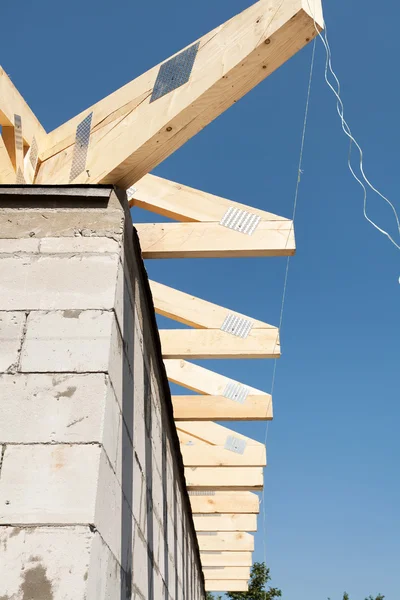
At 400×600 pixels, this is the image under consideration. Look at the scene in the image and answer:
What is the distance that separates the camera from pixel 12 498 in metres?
1.75

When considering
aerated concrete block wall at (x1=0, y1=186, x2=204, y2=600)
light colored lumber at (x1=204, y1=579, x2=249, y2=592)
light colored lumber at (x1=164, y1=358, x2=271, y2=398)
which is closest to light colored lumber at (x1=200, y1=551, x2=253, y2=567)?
light colored lumber at (x1=204, y1=579, x2=249, y2=592)

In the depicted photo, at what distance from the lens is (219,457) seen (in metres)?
6.31

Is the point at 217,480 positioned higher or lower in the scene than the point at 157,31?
lower

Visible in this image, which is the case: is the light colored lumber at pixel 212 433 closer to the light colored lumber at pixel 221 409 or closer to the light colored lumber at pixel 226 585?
the light colored lumber at pixel 221 409

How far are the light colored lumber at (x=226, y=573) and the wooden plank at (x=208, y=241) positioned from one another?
8.05 m

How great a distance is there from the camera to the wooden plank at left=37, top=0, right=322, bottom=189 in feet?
7.26

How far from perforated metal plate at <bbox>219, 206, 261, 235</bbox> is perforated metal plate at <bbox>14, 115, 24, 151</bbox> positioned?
1.24 metres

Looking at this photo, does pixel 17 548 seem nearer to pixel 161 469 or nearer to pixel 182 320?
pixel 161 469

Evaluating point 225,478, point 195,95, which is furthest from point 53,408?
point 225,478

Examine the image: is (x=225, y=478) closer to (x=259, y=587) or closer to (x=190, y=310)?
(x=190, y=310)

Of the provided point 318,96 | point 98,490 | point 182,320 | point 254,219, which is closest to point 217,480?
point 182,320

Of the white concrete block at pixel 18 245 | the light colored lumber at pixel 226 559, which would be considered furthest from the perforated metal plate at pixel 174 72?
the light colored lumber at pixel 226 559

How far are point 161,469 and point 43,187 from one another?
2.05 m

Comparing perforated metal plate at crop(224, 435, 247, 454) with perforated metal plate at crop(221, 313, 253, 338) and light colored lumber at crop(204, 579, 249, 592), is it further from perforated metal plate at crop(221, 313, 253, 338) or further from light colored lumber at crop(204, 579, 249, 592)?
light colored lumber at crop(204, 579, 249, 592)
